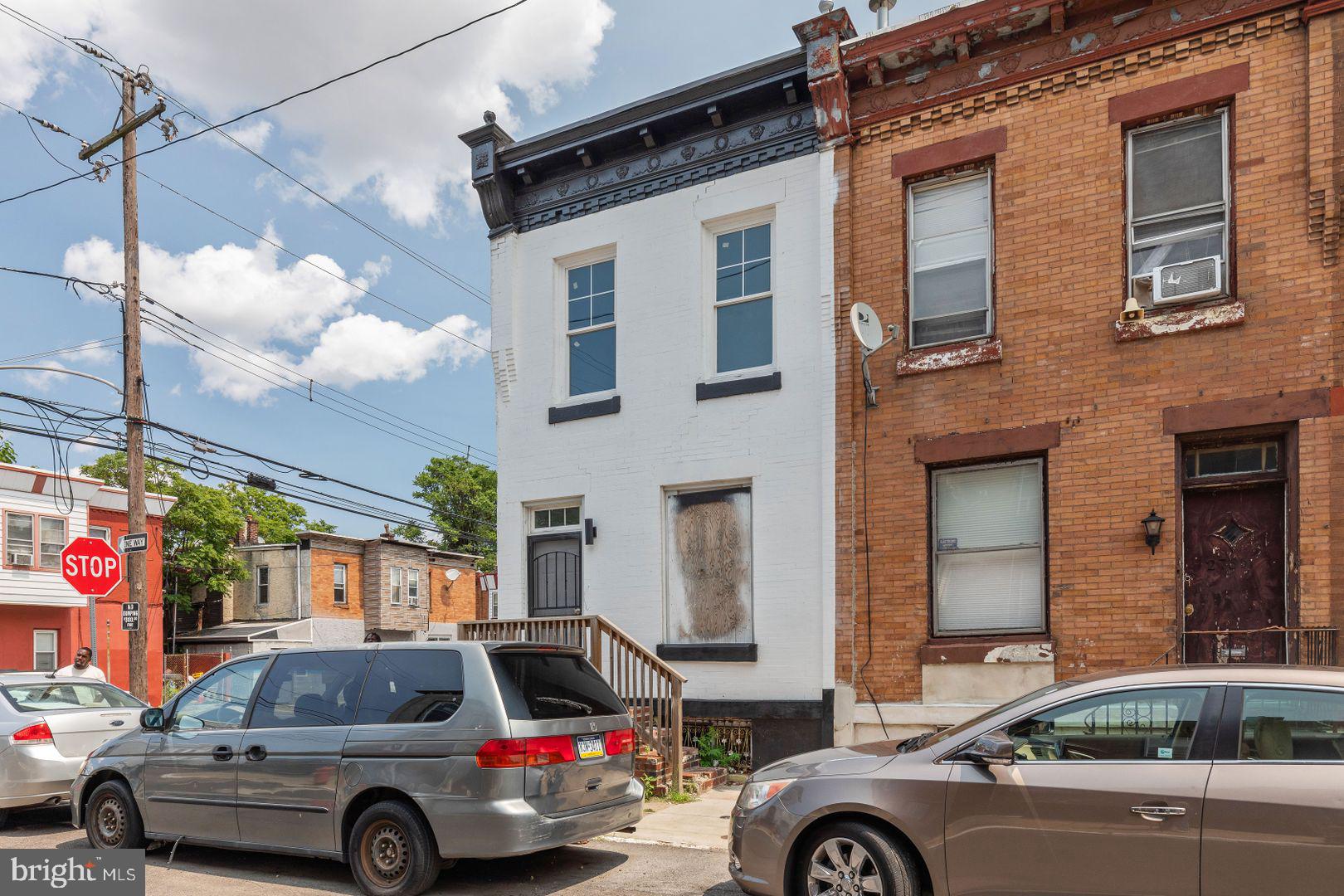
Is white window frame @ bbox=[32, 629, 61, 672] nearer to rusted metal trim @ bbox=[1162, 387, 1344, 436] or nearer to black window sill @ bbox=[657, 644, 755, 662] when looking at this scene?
black window sill @ bbox=[657, 644, 755, 662]

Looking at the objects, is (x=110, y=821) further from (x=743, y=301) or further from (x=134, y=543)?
(x=743, y=301)

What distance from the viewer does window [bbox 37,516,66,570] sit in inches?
1135

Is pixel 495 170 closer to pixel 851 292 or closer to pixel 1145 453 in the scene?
pixel 851 292

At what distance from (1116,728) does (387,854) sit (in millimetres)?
4553

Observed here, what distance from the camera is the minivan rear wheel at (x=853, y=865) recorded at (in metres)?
5.39

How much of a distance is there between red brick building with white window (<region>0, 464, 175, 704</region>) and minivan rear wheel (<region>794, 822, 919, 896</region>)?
88.9ft

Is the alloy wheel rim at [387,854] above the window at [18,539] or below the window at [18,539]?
below

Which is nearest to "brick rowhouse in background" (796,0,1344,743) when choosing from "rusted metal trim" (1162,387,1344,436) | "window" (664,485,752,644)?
"rusted metal trim" (1162,387,1344,436)

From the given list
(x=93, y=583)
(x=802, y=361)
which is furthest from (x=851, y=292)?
(x=93, y=583)

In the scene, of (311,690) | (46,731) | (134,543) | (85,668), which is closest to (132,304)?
(134,543)

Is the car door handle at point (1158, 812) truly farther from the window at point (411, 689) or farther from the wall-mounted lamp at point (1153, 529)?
the wall-mounted lamp at point (1153, 529)

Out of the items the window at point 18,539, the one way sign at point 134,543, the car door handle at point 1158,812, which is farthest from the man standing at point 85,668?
the window at point 18,539

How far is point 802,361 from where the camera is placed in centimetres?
1160

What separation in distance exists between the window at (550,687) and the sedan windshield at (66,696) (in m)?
5.51
